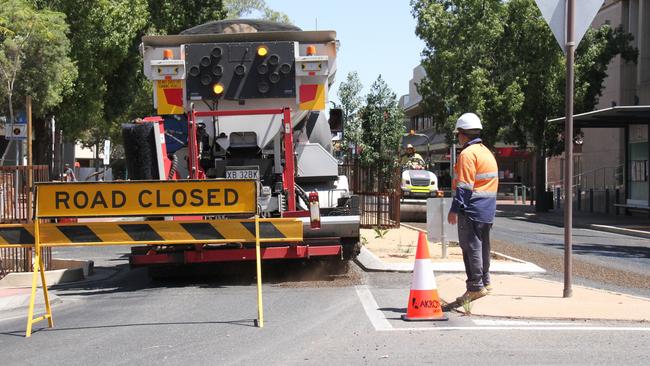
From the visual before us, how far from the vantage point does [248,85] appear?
11266mm

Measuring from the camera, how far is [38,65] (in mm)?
23391

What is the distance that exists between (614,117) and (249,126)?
20.3 m

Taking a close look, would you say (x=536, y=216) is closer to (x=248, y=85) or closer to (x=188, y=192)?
(x=248, y=85)

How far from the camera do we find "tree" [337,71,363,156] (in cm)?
2608

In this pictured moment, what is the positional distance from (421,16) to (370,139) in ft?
43.2

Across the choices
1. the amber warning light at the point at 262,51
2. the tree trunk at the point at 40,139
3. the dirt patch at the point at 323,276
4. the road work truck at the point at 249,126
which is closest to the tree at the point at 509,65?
the tree trunk at the point at 40,139

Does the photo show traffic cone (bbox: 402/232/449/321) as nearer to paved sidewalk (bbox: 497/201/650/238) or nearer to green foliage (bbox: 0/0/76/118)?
paved sidewalk (bbox: 497/201/650/238)

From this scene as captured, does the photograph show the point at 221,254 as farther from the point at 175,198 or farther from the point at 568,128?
the point at 568,128

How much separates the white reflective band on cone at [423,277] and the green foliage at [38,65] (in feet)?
53.1

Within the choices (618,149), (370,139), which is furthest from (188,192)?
(618,149)

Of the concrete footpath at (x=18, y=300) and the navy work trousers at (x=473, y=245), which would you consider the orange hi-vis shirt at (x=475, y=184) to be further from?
the concrete footpath at (x=18, y=300)

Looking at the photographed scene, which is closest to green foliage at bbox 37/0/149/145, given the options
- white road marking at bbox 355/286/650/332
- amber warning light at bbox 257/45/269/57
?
amber warning light at bbox 257/45/269/57

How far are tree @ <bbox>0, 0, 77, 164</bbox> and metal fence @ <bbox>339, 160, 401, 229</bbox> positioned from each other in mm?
8977

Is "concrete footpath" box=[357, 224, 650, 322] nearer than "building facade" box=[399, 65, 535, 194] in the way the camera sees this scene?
Yes
